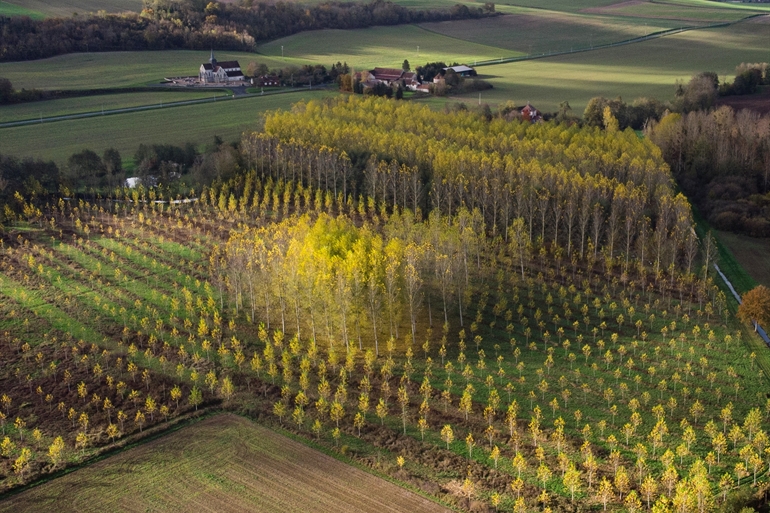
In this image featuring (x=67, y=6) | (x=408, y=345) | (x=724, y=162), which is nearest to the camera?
(x=408, y=345)

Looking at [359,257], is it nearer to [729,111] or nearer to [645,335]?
[645,335]

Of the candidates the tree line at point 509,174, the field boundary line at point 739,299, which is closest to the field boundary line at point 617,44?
the tree line at point 509,174

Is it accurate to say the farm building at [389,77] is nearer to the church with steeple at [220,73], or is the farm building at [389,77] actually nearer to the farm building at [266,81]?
the farm building at [266,81]

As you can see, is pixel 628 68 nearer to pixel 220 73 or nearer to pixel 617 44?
pixel 617 44

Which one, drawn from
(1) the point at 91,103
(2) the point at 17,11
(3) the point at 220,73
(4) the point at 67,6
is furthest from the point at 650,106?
(4) the point at 67,6

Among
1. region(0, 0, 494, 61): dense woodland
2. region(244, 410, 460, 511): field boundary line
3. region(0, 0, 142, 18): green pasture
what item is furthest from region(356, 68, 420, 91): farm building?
region(244, 410, 460, 511): field boundary line
